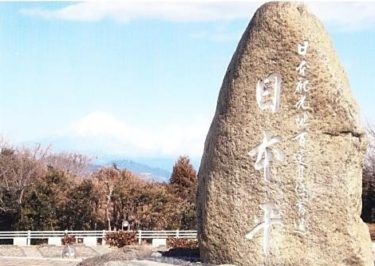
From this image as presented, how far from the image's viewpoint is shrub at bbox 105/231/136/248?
22.9m

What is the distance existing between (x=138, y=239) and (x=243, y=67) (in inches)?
583

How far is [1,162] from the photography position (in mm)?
29844

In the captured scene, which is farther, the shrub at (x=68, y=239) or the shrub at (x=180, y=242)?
the shrub at (x=68, y=239)

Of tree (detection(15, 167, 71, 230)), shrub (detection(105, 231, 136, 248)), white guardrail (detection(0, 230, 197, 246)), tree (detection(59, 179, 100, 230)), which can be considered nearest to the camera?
shrub (detection(105, 231, 136, 248))

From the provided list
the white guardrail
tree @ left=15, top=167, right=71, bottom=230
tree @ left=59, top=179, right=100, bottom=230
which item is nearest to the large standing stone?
the white guardrail

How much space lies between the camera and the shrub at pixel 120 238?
2293 cm

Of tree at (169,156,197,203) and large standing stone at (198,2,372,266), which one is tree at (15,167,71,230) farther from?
large standing stone at (198,2,372,266)

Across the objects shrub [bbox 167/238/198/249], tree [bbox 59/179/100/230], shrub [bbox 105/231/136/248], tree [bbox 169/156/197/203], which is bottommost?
shrub [bbox 167/238/198/249]

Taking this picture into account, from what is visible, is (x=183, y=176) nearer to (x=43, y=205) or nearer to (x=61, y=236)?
(x=43, y=205)

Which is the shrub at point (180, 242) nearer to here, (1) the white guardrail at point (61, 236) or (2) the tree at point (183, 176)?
(1) the white guardrail at point (61, 236)

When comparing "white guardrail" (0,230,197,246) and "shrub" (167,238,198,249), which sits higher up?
"white guardrail" (0,230,197,246)

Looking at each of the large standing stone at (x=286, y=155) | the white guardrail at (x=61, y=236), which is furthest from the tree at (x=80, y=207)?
the large standing stone at (x=286, y=155)

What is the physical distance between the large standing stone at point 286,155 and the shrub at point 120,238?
13815 millimetres

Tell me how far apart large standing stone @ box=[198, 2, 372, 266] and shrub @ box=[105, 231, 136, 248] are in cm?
1381
